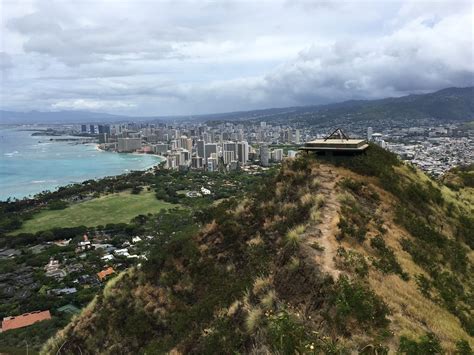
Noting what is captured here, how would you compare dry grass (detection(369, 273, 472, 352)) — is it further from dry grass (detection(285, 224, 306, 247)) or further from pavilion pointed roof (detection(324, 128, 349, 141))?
pavilion pointed roof (detection(324, 128, 349, 141))

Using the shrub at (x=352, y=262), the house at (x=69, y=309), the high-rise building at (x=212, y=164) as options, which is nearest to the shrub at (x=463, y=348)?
the shrub at (x=352, y=262)

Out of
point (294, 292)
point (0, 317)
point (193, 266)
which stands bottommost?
point (0, 317)

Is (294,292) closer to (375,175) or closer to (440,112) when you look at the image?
(375,175)

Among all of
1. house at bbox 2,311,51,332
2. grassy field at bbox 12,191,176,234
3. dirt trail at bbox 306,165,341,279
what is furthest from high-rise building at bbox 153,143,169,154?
dirt trail at bbox 306,165,341,279

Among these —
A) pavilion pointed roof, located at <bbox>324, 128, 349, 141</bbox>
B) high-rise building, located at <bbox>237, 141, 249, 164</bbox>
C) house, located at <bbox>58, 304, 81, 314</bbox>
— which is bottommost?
house, located at <bbox>58, 304, 81, 314</bbox>

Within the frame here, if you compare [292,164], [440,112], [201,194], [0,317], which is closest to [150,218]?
[201,194]

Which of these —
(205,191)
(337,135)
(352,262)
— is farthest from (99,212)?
(352,262)
